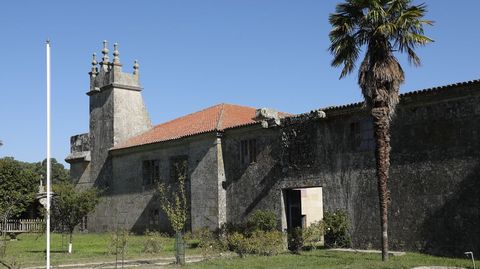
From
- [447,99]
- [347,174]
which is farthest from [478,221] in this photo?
[347,174]

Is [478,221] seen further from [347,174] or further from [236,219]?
[236,219]

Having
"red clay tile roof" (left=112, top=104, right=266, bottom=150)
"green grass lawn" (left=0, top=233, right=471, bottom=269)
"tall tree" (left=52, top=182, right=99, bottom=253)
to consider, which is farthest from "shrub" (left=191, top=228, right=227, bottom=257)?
"red clay tile roof" (left=112, top=104, right=266, bottom=150)

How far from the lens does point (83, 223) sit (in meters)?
40.3

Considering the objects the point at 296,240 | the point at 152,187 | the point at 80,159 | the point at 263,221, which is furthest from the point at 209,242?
the point at 80,159

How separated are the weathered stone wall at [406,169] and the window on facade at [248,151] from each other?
0.99 meters

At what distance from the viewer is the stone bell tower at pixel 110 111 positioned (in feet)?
126

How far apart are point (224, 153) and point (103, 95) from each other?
1502cm

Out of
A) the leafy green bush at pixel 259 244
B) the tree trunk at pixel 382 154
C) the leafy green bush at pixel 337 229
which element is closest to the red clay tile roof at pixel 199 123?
the leafy green bush at pixel 337 229

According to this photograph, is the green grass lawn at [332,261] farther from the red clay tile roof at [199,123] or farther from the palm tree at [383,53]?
the red clay tile roof at [199,123]

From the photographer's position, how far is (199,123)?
3203 centimetres

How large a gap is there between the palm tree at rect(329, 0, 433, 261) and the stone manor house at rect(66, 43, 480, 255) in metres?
2.76

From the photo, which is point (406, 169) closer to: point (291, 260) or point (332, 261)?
point (332, 261)

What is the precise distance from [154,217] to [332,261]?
16923mm

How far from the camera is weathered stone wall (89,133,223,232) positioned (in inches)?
1123
